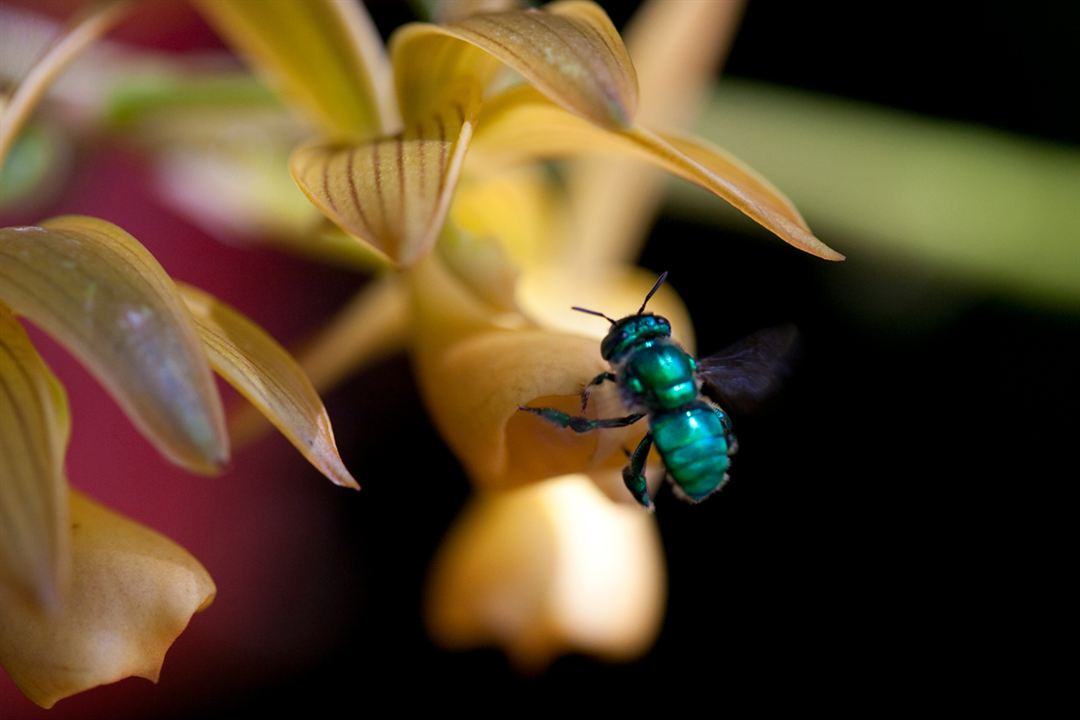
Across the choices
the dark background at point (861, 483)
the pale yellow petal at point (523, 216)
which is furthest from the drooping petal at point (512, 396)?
the dark background at point (861, 483)

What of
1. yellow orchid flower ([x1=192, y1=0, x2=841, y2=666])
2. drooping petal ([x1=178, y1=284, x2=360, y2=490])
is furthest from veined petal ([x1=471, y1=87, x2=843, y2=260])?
drooping petal ([x1=178, y1=284, x2=360, y2=490])

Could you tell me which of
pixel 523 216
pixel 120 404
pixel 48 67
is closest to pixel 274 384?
pixel 120 404

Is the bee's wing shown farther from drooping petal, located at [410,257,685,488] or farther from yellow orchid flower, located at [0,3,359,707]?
yellow orchid flower, located at [0,3,359,707]

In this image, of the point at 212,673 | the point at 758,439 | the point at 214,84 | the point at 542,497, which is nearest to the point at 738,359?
the point at 542,497

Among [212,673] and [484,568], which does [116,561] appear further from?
[212,673]

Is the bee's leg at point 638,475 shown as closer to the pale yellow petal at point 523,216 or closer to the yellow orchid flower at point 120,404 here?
the yellow orchid flower at point 120,404
